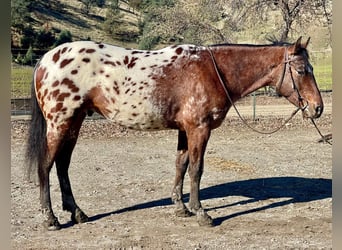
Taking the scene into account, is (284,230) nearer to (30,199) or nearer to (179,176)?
(179,176)

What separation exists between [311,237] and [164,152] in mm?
4771

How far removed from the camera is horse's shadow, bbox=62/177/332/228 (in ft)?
18.5

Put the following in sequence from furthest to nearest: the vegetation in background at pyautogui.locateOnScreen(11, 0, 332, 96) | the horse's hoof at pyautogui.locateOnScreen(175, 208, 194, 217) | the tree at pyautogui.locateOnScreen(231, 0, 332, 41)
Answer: the vegetation in background at pyautogui.locateOnScreen(11, 0, 332, 96) → the tree at pyautogui.locateOnScreen(231, 0, 332, 41) → the horse's hoof at pyautogui.locateOnScreen(175, 208, 194, 217)

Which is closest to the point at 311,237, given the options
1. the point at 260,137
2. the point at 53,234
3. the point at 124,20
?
the point at 53,234

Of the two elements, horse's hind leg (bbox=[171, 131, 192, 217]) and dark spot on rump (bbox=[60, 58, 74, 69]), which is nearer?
dark spot on rump (bbox=[60, 58, 74, 69])

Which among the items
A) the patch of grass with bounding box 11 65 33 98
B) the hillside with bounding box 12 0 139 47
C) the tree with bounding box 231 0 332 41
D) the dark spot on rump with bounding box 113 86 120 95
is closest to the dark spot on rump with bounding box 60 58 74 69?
the dark spot on rump with bounding box 113 86 120 95

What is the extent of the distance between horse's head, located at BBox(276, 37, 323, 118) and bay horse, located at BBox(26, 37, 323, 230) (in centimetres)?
1

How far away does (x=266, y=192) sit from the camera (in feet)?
20.2

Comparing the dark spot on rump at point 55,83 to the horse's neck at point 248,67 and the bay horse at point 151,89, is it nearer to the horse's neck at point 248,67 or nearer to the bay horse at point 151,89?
the bay horse at point 151,89

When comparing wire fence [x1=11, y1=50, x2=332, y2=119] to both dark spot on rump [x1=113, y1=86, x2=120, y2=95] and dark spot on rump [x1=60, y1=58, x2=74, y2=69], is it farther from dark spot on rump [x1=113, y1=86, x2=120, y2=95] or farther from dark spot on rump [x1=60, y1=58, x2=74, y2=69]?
dark spot on rump [x1=113, y1=86, x2=120, y2=95]

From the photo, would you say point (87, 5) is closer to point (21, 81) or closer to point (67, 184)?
point (21, 81)

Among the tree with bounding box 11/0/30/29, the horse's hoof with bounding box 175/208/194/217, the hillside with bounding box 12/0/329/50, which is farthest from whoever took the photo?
the hillside with bounding box 12/0/329/50

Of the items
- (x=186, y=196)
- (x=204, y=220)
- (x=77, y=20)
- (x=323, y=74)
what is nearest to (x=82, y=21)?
(x=77, y=20)

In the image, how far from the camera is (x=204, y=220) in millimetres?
4797
